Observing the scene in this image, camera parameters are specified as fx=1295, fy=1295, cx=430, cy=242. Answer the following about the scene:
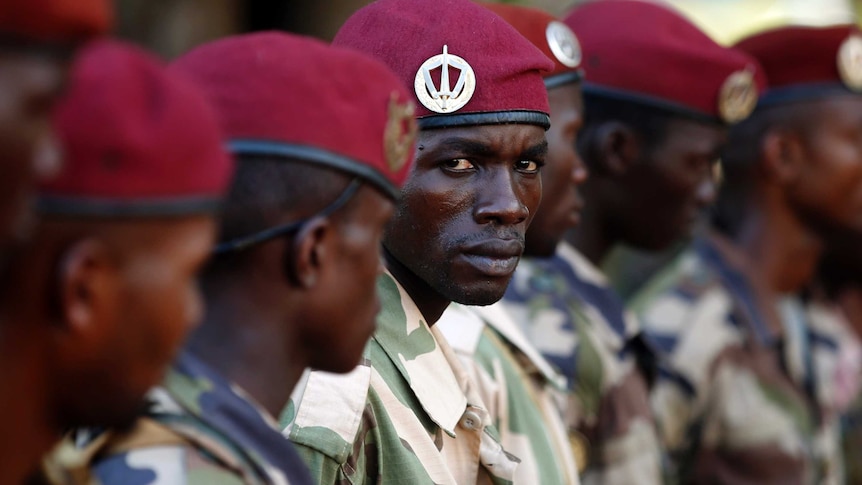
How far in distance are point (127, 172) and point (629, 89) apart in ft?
11.5

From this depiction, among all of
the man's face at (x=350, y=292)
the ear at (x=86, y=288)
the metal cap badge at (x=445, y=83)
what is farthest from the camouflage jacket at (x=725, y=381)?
the ear at (x=86, y=288)

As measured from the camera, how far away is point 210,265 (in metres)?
1.99

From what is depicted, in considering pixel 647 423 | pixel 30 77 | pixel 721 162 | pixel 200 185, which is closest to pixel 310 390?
pixel 200 185

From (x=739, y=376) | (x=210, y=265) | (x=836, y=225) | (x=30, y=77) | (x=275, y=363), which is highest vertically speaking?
(x=30, y=77)

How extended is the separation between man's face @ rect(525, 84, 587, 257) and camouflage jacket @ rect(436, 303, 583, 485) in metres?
0.36

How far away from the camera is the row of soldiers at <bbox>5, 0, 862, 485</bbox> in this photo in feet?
5.01

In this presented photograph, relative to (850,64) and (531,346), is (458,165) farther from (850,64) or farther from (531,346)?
(850,64)

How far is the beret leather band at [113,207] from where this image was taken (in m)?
1.49

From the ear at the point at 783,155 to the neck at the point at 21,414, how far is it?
4537mm

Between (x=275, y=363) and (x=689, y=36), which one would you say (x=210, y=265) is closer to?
(x=275, y=363)

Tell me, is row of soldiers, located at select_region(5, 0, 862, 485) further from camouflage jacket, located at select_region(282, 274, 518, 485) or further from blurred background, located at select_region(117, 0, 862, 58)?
blurred background, located at select_region(117, 0, 862, 58)

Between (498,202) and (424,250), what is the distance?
0.19m

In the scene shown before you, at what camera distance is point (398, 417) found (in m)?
2.69

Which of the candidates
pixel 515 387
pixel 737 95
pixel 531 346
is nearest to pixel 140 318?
pixel 515 387
